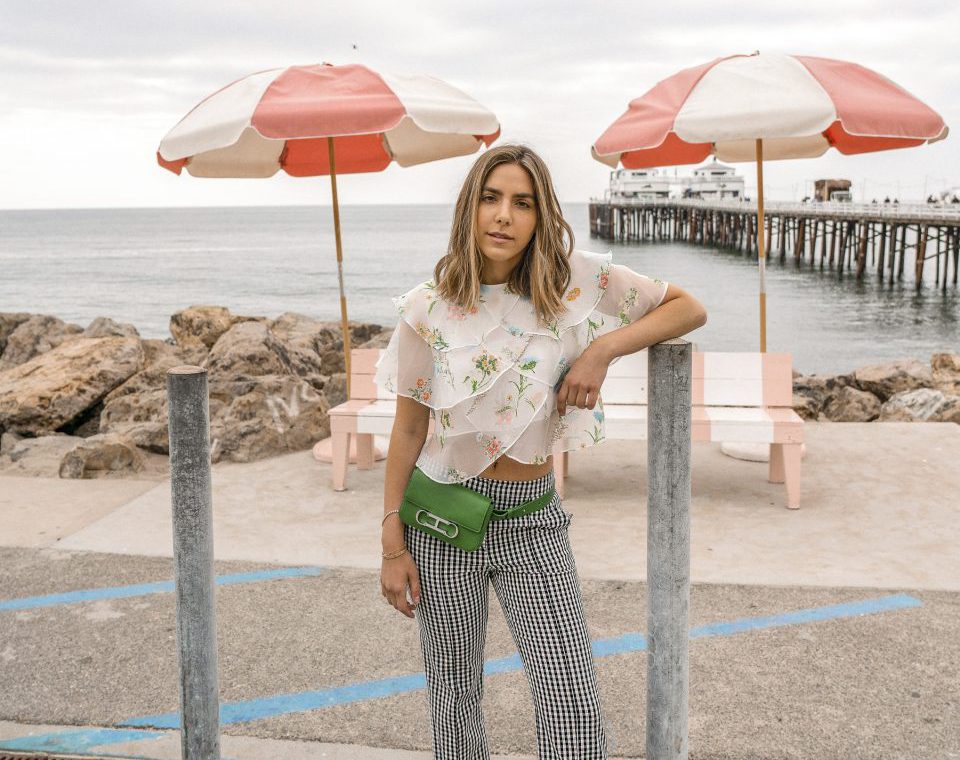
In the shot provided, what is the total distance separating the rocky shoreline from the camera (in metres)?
6.78

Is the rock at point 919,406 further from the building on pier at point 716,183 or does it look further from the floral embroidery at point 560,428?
the building on pier at point 716,183

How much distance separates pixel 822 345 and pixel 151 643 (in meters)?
24.7

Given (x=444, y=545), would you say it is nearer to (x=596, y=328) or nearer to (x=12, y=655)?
(x=596, y=328)

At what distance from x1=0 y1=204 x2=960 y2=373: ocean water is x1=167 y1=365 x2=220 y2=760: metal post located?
53.2 ft

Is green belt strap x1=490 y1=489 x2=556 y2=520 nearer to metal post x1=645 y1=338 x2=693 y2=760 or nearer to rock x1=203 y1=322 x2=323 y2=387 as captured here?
metal post x1=645 y1=338 x2=693 y2=760

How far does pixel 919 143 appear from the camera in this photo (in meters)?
6.40

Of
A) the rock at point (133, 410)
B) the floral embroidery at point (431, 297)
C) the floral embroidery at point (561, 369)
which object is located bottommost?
the rock at point (133, 410)

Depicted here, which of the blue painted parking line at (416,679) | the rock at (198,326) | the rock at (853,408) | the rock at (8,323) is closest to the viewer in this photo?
the blue painted parking line at (416,679)

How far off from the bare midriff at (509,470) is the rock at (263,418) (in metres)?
4.78

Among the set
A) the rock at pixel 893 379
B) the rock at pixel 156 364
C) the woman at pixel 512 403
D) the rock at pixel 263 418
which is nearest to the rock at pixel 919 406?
the rock at pixel 893 379

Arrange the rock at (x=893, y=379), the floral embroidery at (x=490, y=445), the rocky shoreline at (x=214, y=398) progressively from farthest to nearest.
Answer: the rock at (x=893, y=379) < the rocky shoreline at (x=214, y=398) < the floral embroidery at (x=490, y=445)

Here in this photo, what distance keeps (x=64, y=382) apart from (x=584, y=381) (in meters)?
8.10


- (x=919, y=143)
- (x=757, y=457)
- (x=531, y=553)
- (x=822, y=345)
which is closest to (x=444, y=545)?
(x=531, y=553)

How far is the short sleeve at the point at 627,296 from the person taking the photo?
6.93 ft
